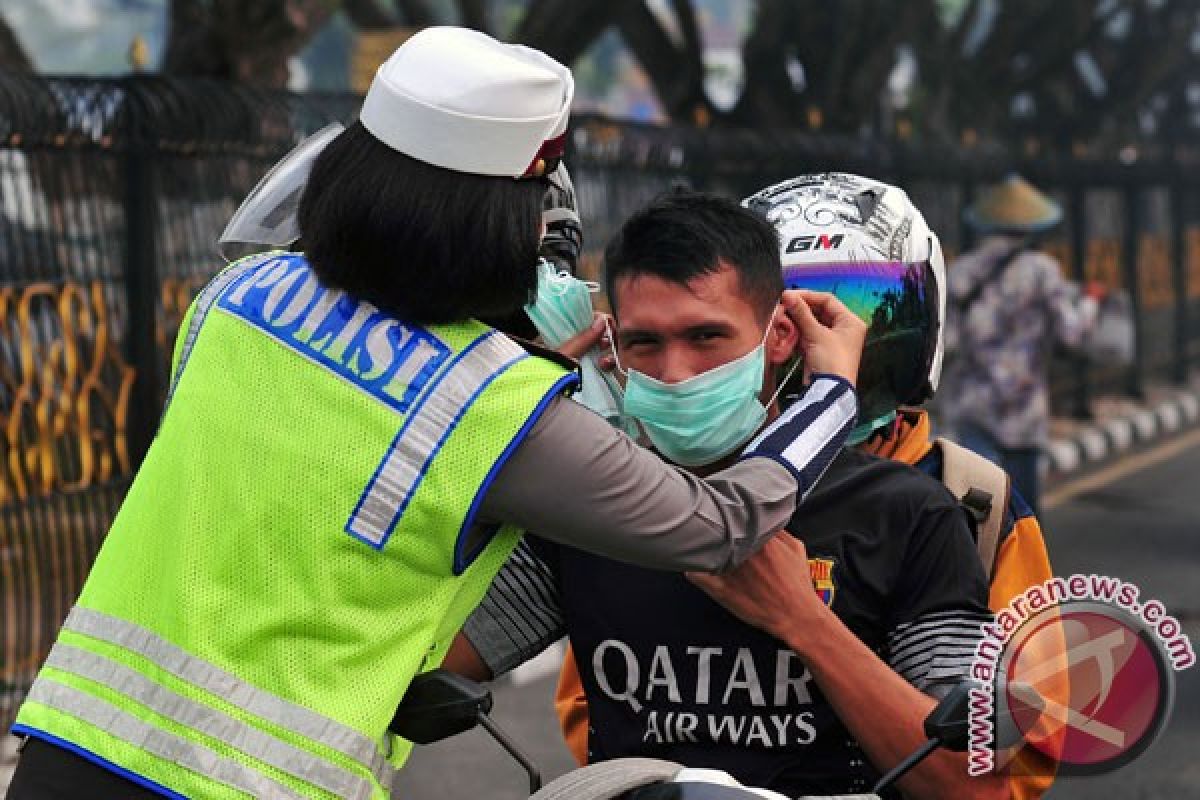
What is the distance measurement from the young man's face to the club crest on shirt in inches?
10.6

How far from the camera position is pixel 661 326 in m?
2.91

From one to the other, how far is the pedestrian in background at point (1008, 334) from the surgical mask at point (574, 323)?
7.06 meters

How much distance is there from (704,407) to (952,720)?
0.56 metres

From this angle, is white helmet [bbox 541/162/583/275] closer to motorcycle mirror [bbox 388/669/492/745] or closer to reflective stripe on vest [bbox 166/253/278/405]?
reflective stripe on vest [bbox 166/253/278/405]

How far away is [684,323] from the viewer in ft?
9.54

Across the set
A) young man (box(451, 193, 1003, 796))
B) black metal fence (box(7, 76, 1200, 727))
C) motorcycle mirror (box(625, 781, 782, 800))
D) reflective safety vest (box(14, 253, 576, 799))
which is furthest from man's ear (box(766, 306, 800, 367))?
black metal fence (box(7, 76, 1200, 727))

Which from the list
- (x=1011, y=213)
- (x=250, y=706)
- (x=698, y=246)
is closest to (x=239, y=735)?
(x=250, y=706)

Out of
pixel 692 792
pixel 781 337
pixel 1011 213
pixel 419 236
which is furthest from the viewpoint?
pixel 1011 213

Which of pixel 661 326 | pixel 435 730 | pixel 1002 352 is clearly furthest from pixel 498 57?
pixel 1002 352

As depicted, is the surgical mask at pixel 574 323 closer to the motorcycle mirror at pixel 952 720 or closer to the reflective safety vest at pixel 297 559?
the reflective safety vest at pixel 297 559

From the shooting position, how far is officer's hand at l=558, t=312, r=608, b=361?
306 cm

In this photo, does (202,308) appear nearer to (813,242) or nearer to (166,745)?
(166,745)

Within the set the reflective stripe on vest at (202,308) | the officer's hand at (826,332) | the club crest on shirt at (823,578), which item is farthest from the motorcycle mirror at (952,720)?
the reflective stripe on vest at (202,308)

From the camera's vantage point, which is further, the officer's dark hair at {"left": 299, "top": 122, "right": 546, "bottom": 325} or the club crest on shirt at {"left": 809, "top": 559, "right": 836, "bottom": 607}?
the club crest on shirt at {"left": 809, "top": 559, "right": 836, "bottom": 607}
